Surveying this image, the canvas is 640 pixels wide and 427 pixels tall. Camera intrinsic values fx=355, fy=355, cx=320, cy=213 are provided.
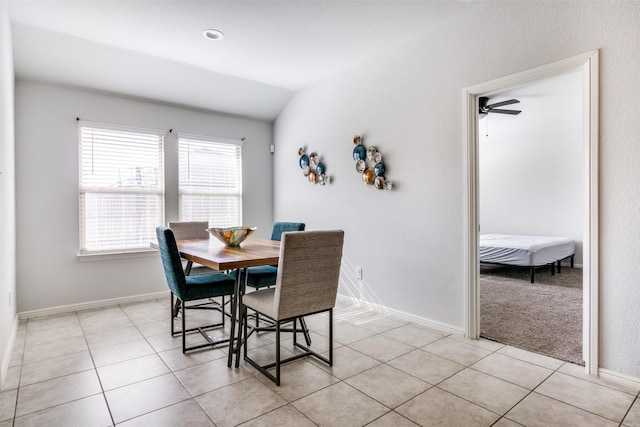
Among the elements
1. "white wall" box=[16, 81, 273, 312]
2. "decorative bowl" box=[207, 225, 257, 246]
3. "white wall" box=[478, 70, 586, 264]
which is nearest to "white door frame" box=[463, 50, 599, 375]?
"decorative bowl" box=[207, 225, 257, 246]

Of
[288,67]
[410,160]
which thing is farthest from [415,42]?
[288,67]

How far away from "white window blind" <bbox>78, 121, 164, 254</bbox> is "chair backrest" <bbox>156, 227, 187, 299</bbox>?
69.0 inches

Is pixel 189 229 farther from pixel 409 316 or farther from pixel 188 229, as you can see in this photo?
pixel 409 316

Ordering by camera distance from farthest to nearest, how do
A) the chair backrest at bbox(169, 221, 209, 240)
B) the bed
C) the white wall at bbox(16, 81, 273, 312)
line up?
the bed
the chair backrest at bbox(169, 221, 209, 240)
the white wall at bbox(16, 81, 273, 312)

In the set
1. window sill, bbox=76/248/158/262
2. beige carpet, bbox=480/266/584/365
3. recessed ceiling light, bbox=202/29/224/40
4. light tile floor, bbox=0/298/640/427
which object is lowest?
light tile floor, bbox=0/298/640/427

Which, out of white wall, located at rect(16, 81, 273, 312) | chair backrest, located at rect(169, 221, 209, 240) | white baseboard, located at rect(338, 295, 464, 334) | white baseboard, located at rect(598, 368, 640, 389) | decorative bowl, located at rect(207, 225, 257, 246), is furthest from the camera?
chair backrest, located at rect(169, 221, 209, 240)

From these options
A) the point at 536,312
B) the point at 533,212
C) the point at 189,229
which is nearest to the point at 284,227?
the point at 189,229

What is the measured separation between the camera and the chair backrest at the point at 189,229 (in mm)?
3762

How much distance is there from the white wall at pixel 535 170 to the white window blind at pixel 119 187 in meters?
5.06

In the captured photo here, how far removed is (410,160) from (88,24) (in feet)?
9.84

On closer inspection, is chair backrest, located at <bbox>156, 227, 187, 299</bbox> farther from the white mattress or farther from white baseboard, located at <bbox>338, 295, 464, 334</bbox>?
the white mattress

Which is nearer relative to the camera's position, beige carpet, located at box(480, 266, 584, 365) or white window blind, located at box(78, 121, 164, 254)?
beige carpet, located at box(480, 266, 584, 365)

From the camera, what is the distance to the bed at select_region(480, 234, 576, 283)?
195 inches

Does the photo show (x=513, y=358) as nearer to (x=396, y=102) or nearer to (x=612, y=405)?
(x=612, y=405)
